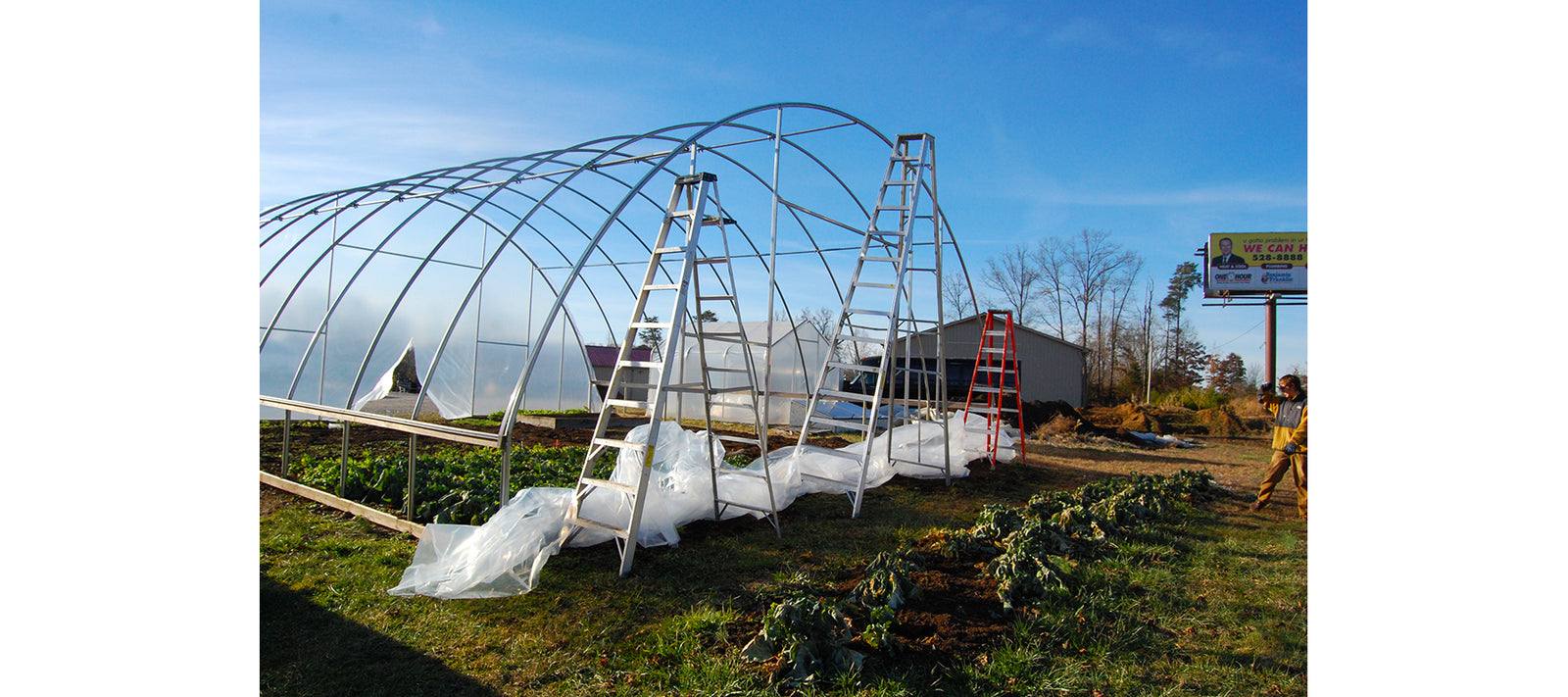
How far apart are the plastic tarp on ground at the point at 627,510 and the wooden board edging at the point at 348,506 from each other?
2.63ft

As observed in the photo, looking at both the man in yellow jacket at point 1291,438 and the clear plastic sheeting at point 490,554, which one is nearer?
the clear plastic sheeting at point 490,554

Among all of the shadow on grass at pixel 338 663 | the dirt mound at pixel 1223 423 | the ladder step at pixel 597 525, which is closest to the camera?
the shadow on grass at pixel 338 663

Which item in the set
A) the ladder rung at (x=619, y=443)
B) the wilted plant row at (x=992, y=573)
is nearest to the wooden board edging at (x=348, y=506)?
the ladder rung at (x=619, y=443)

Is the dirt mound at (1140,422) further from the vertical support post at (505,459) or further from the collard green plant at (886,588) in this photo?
the vertical support post at (505,459)

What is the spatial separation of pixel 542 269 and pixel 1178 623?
14214 millimetres

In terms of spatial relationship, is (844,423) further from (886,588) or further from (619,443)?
(886,588)

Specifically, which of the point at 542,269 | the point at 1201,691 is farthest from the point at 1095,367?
the point at 1201,691

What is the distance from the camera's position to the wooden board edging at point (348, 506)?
5.98 metres

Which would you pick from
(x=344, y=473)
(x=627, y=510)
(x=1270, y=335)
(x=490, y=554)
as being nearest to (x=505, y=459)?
(x=490, y=554)

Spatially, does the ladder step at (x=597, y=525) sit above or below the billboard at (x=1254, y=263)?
below

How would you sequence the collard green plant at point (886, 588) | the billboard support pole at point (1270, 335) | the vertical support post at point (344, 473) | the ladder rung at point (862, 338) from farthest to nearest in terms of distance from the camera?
the billboard support pole at point (1270, 335) < the ladder rung at point (862, 338) < the vertical support post at point (344, 473) < the collard green plant at point (886, 588)

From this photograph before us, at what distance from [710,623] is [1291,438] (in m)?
6.64

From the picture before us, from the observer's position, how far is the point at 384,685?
3383mm

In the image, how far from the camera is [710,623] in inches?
158
